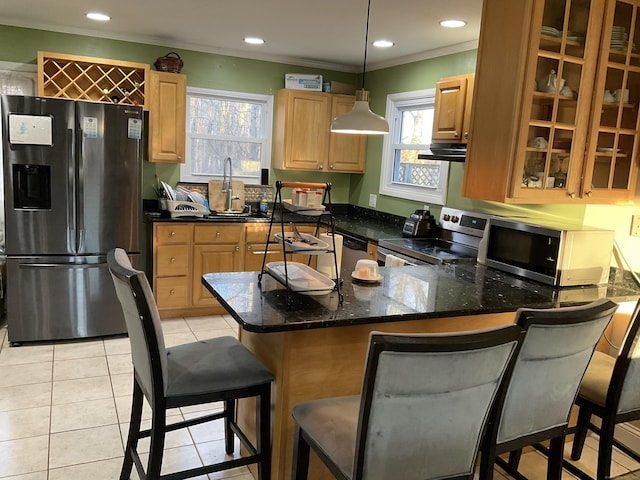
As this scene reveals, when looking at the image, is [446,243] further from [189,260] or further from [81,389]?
[81,389]

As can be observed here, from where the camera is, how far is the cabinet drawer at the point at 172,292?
4508 millimetres

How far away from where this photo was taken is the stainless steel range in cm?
369

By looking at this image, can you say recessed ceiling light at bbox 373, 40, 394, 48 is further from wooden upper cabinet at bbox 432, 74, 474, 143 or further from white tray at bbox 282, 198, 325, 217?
white tray at bbox 282, 198, 325, 217

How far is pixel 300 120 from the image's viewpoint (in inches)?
199

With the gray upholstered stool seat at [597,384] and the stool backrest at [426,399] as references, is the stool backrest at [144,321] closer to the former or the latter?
the stool backrest at [426,399]

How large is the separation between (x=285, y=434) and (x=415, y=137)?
326 centimetres

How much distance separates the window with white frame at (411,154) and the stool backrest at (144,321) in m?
2.96

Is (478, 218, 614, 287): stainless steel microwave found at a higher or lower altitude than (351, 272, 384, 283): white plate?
higher

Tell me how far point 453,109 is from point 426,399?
8.85 ft

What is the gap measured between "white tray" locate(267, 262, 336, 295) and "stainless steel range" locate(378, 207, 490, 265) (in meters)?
1.43

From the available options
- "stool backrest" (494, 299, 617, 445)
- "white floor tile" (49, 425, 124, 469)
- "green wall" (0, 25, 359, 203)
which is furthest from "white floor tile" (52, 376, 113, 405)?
"stool backrest" (494, 299, 617, 445)

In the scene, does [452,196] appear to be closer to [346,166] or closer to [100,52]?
[346,166]

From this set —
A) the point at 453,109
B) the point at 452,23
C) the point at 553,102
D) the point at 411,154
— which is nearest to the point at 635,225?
the point at 553,102

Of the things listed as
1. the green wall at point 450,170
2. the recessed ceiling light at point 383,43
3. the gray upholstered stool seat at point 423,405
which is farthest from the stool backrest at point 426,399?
the recessed ceiling light at point 383,43
